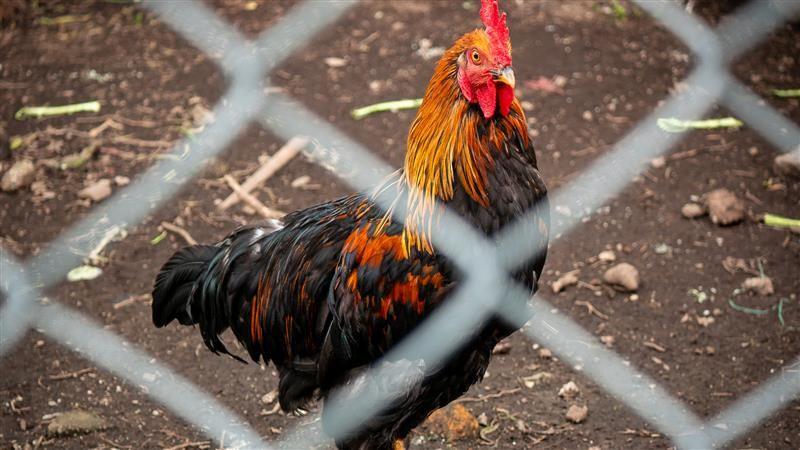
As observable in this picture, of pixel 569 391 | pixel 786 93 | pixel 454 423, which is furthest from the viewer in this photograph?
pixel 786 93

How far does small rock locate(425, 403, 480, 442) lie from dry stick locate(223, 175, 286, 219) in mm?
1239

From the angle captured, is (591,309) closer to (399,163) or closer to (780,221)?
(780,221)

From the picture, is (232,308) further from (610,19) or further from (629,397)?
(610,19)

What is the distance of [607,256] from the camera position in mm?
3510

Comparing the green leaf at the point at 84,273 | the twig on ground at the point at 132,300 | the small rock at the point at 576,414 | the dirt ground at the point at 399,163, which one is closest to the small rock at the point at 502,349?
the dirt ground at the point at 399,163

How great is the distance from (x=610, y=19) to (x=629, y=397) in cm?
258

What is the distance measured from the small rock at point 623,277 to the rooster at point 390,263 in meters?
0.96

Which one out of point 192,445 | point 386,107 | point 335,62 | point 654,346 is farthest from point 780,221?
point 192,445

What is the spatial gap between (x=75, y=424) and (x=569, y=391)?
1.66 m

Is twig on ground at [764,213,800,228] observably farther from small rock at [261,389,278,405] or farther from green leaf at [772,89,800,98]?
small rock at [261,389,278,405]

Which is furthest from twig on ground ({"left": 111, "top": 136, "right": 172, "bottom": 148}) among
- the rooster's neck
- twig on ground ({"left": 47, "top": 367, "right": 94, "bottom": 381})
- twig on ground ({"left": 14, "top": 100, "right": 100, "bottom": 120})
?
the rooster's neck

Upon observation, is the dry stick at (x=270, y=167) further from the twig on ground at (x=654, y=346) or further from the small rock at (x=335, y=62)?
the twig on ground at (x=654, y=346)

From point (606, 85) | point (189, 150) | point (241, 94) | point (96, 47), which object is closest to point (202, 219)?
point (189, 150)

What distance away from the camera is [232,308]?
264 centimetres
